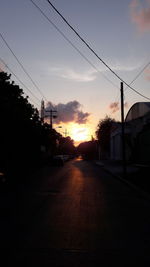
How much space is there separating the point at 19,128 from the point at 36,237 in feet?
81.3

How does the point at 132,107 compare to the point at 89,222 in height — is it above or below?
above

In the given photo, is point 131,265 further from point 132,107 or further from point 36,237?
point 132,107

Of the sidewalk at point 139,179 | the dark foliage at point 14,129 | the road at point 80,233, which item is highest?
the dark foliage at point 14,129

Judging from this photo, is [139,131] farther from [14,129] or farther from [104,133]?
[104,133]

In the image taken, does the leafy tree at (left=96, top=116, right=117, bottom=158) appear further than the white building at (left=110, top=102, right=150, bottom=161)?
Yes

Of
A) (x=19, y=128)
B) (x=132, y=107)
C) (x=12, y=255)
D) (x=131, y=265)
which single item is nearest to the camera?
(x=131, y=265)

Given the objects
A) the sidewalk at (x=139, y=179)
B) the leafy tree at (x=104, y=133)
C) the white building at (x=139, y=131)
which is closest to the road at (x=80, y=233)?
the sidewalk at (x=139, y=179)

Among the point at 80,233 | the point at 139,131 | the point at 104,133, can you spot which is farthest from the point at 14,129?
the point at 104,133

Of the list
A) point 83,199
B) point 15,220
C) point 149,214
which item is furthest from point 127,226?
point 83,199

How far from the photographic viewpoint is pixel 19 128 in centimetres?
3145

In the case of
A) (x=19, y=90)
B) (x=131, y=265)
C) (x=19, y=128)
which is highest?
(x=19, y=90)

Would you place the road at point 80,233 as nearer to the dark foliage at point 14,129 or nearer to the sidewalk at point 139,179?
the sidewalk at point 139,179

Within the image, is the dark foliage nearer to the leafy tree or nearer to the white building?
the white building

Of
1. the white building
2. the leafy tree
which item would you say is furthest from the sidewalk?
the leafy tree
